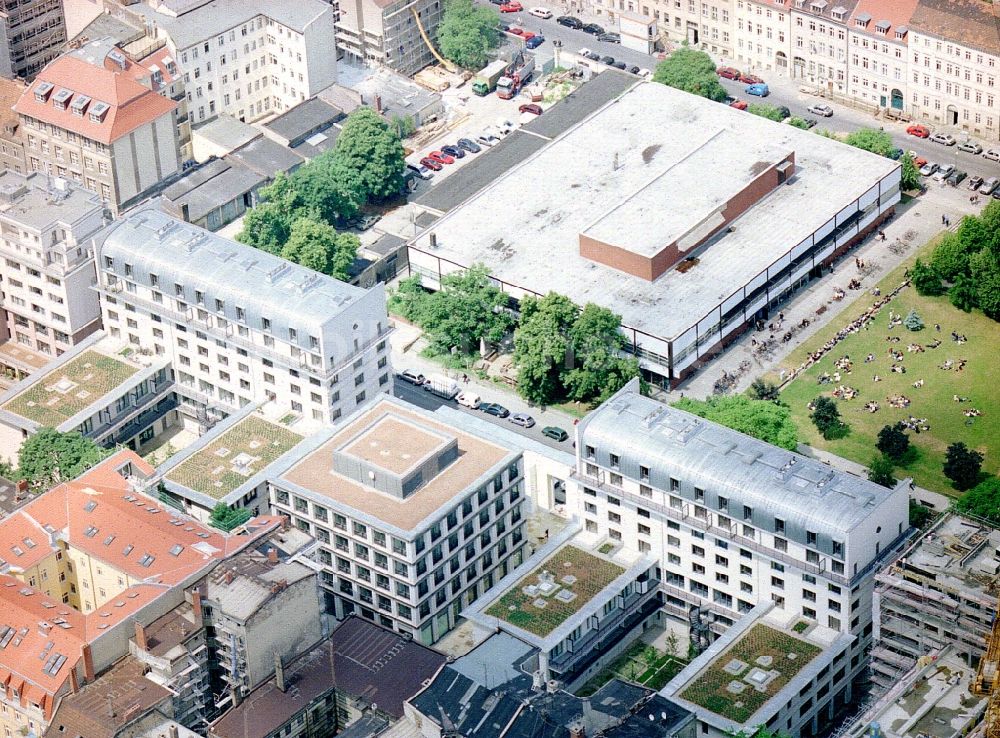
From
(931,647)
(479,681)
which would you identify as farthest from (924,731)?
(479,681)

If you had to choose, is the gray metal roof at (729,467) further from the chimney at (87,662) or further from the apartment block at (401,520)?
the chimney at (87,662)

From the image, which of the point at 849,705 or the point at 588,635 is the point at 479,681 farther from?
the point at 849,705

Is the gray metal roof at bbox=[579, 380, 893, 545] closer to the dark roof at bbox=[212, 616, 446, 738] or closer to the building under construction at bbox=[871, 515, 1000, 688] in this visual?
the building under construction at bbox=[871, 515, 1000, 688]

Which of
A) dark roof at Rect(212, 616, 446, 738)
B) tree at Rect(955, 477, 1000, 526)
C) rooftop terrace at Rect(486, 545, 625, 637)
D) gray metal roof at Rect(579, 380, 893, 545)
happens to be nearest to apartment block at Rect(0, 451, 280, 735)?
dark roof at Rect(212, 616, 446, 738)

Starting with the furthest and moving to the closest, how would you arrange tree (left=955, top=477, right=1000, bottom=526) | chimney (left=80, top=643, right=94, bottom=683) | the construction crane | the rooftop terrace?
tree (left=955, top=477, right=1000, bottom=526), the rooftop terrace, chimney (left=80, top=643, right=94, bottom=683), the construction crane

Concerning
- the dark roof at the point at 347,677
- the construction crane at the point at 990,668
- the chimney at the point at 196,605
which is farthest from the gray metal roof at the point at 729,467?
the chimney at the point at 196,605

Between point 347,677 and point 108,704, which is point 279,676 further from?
point 108,704
